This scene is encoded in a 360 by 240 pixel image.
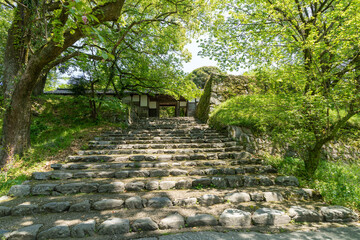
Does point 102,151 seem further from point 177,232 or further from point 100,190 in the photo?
point 177,232

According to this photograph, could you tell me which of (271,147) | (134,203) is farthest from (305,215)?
(134,203)

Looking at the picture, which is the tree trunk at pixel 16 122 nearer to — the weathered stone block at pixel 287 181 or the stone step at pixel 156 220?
the stone step at pixel 156 220

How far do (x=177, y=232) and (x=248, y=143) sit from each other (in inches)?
167

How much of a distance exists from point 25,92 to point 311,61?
8.13m

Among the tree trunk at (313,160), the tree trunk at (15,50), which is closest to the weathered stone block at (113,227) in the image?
the tree trunk at (313,160)

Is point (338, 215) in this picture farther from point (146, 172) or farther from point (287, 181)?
point (146, 172)

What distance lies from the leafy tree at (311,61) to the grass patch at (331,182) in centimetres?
29

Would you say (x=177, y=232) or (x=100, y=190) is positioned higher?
(x=100, y=190)

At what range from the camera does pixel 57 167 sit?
434 cm

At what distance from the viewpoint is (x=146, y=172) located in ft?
13.2

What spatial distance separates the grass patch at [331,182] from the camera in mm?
3347

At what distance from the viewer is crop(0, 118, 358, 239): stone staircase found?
8.32 ft

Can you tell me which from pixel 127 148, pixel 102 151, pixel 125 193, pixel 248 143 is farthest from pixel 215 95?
pixel 125 193

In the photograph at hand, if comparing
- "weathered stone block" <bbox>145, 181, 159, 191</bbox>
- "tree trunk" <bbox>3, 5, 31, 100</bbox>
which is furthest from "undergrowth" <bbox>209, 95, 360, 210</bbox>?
"tree trunk" <bbox>3, 5, 31, 100</bbox>
